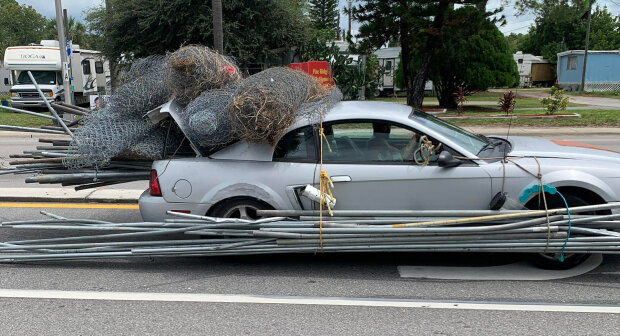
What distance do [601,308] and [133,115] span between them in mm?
4619

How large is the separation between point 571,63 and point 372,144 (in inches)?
1541

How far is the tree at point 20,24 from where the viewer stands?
61469 mm

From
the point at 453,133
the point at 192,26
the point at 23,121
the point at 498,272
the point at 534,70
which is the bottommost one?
the point at 23,121

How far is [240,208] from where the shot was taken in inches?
196

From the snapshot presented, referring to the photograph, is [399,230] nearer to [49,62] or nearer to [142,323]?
[142,323]

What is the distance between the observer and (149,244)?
5.09 meters

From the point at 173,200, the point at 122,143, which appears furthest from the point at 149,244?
the point at 122,143

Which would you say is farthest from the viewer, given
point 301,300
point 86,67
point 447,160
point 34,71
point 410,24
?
point 86,67

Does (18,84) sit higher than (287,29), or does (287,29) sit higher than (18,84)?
(287,29)

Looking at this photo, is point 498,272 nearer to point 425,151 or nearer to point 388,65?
point 425,151

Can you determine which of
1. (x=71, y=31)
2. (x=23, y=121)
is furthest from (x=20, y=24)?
(x=23, y=121)

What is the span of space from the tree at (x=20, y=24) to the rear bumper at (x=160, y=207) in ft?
213

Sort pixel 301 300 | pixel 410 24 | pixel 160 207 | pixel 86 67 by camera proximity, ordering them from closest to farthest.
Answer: pixel 301 300
pixel 160 207
pixel 410 24
pixel 86 67

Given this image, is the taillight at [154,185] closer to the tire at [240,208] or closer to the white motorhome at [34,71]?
the tire at [240,208]
